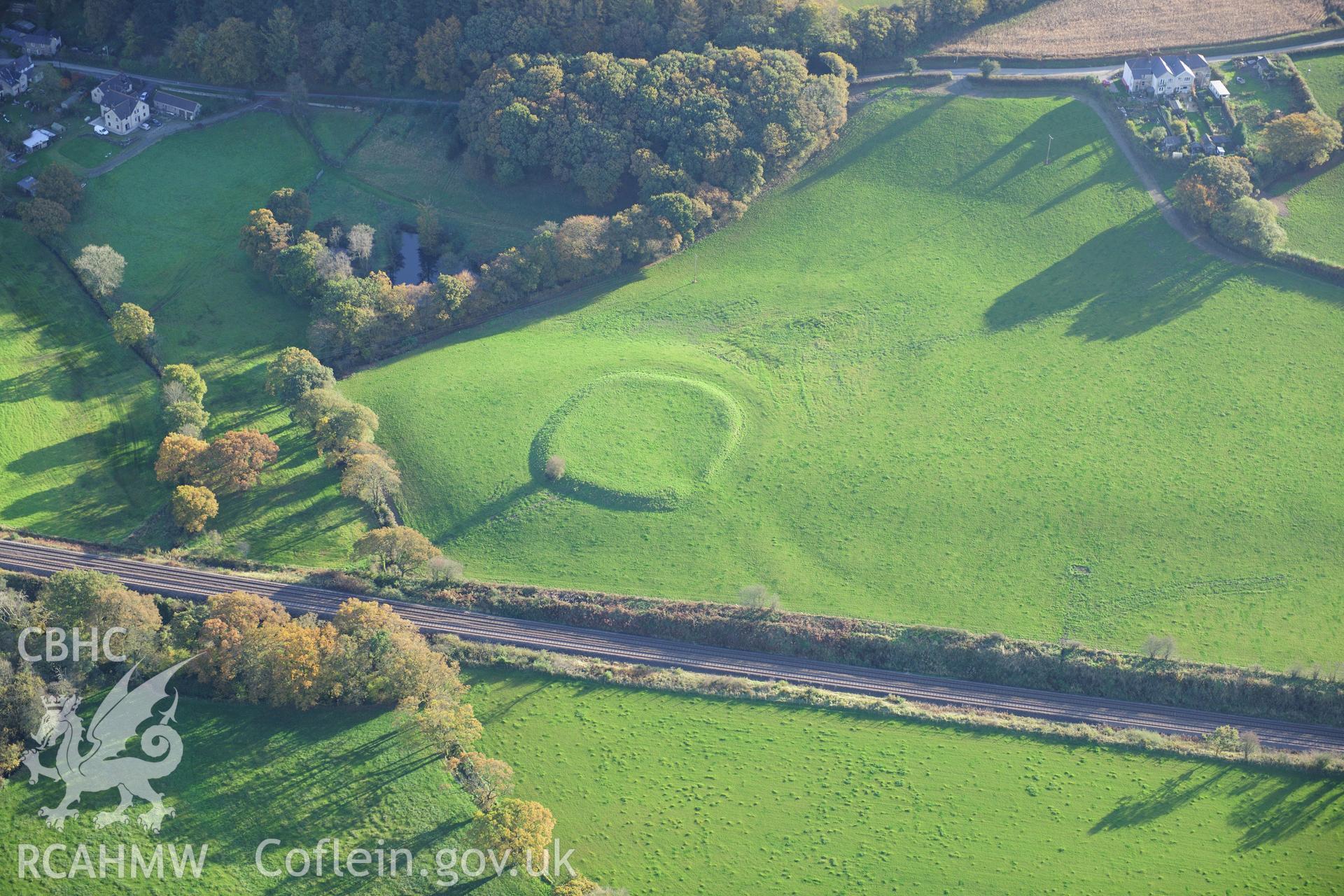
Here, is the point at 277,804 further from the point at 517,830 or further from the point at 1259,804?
the point at 1259,804

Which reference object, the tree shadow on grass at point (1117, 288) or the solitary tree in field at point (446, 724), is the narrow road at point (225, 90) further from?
the solitary tree in field at point (446, 724)

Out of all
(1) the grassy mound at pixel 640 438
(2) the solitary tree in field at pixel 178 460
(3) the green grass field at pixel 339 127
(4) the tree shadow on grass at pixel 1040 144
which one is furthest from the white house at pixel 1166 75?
(2) the solitary tree in field at pixel 178 460

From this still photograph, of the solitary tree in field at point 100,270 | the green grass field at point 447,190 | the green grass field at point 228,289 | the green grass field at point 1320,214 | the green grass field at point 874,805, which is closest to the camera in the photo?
the green grass field at point 874,805

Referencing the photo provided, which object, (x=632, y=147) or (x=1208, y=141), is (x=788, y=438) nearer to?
(x=632, y=147)

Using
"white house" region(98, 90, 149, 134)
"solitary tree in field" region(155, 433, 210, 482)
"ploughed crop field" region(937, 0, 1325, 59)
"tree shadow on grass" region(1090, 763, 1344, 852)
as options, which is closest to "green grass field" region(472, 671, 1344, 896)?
"tree shadow on grass" region(1090, 763, 1344, 852)

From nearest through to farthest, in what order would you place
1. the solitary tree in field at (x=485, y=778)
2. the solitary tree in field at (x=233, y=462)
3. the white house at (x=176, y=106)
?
the solitary tree in field at (x=485, y=778) < the solitary tree in field at (x=233, y=462) < the white house at (x=176, y=106)

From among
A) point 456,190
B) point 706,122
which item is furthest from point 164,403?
point 706,122

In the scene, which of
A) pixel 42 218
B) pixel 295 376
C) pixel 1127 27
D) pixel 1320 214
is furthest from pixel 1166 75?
pixel 42 218
